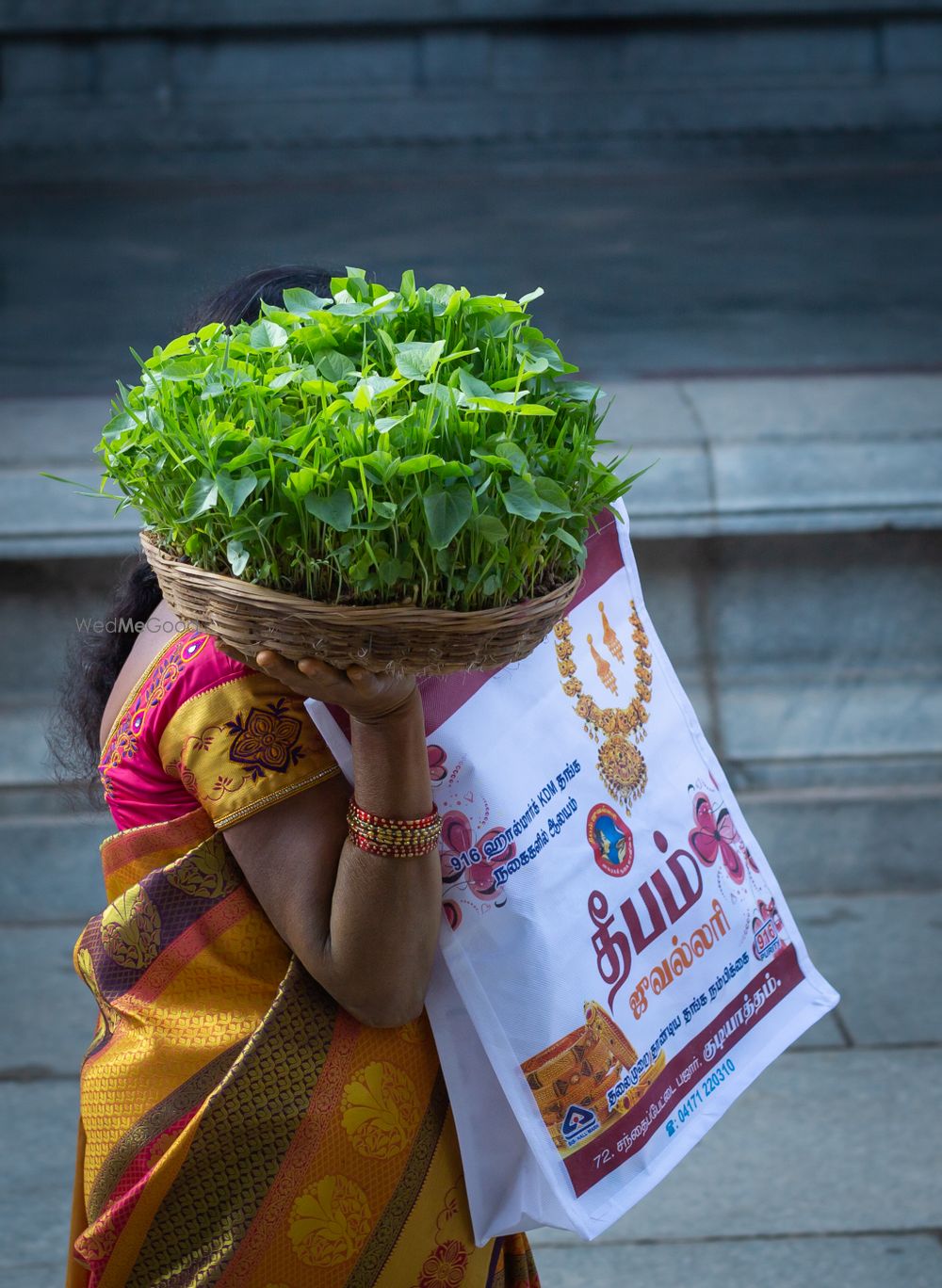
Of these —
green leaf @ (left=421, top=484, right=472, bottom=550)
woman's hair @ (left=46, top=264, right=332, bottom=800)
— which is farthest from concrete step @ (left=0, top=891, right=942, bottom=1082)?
green leaf @ (left=421, top=484, right=472, bottom=550)

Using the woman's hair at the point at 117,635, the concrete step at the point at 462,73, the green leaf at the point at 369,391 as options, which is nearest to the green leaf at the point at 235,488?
the green leaf at the point at 369,391

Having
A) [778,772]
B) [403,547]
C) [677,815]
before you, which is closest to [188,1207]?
[677,815]

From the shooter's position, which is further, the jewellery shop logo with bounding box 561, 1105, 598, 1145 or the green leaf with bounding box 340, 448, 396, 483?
the jewellery shop logo with bounding box 561, 1105, 598, 1145

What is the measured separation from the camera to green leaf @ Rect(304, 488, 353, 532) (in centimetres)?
122

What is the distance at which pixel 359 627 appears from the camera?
1.28m

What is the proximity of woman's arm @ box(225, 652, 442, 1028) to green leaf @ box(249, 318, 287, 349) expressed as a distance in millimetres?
352

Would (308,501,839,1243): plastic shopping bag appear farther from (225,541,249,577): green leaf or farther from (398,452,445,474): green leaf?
(398,452,445,474): green leaf

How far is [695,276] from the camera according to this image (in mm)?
8539

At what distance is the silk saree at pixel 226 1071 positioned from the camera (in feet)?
5.28

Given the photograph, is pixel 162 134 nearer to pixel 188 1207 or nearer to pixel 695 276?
pixel 695 276

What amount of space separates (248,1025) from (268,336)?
2.58 ft

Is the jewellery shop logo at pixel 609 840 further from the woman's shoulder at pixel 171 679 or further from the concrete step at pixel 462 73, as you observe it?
the concrete step at pixel 462 73

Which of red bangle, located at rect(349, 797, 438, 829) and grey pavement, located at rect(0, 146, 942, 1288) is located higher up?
red bangle, located at rect(349, 797, 438, 829)

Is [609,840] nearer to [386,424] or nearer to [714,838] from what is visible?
[714,838]
